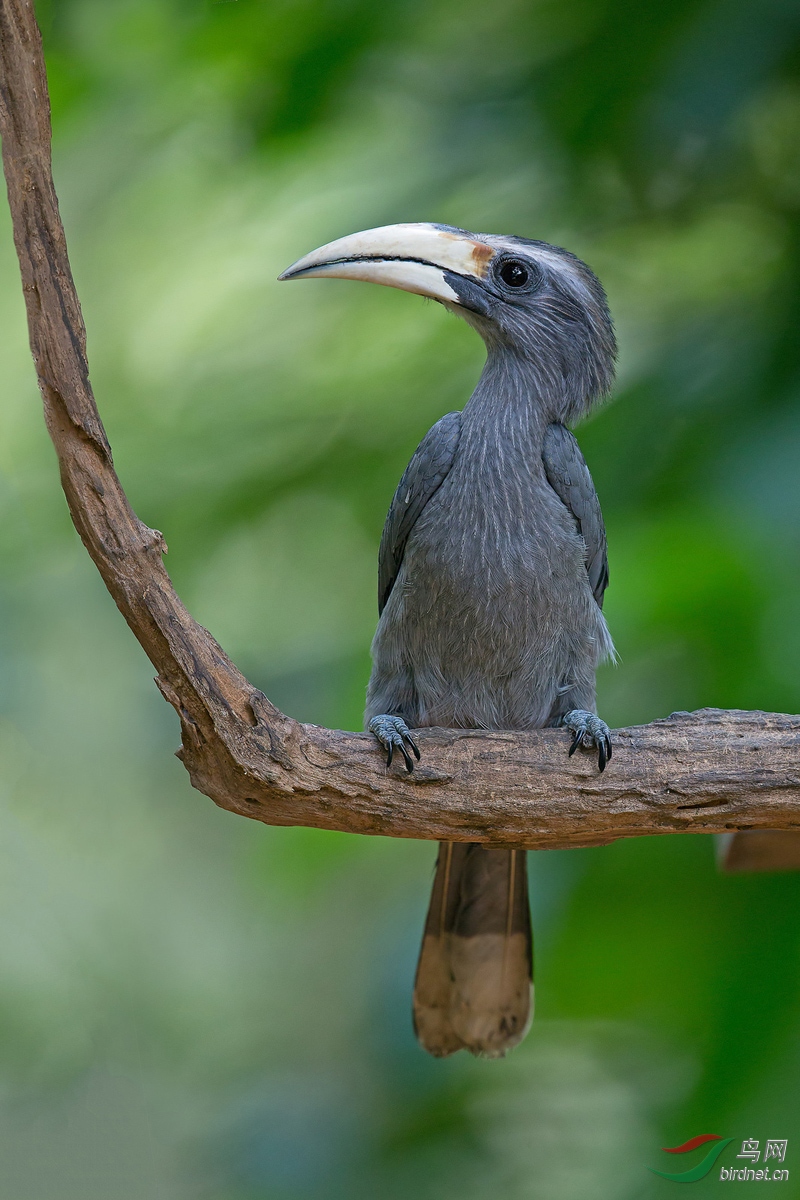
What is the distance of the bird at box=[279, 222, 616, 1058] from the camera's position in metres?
2.89

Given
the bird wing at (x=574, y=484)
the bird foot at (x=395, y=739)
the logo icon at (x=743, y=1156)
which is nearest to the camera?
the bird foot at (x=395, y=739)

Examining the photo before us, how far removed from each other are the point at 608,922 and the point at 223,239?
11.3 ft

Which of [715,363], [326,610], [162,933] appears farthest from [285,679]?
[715,363]

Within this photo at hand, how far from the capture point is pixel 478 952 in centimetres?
326

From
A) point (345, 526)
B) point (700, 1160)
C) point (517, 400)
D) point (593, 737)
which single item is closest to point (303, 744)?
point (593, 737)

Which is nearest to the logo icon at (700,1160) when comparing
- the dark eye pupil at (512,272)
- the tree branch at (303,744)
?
the tree branch at (303,744)

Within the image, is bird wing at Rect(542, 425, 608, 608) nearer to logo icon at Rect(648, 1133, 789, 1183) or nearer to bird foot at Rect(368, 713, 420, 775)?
bird foot at Rect(368, 713, 420, 775)

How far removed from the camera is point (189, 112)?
486 centimetres

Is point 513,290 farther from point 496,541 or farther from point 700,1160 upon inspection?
point 700,1160

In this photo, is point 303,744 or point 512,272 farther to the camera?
point 512,272

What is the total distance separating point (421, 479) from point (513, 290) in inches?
24.1

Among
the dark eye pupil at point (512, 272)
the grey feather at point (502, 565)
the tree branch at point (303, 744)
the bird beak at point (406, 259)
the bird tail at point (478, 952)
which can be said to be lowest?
the bird tail at point (478, 952)

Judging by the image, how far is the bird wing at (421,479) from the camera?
2994mm

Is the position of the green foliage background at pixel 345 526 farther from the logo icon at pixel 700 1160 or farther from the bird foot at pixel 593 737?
the bird foot at pixel 593 737
